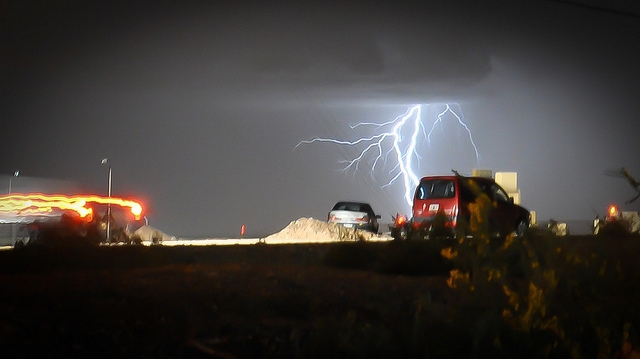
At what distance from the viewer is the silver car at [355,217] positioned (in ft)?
113

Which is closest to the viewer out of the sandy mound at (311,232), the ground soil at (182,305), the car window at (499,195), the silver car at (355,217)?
the ground soil at (182,305)

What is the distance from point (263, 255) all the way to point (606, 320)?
918 cm

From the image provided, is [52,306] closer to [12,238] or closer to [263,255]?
[263,255]

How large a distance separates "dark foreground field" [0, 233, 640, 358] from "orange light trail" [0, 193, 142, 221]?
Answer: 14595 mm

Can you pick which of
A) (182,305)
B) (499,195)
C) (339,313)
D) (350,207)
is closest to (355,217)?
(350,207)

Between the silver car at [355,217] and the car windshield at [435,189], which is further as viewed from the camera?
the silver car at [355,217]

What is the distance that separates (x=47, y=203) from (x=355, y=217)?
1226 cm

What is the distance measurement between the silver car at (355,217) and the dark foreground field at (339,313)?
22627 mm

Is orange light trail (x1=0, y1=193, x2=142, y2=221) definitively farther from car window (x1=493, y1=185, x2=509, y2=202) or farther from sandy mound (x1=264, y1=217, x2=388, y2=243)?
car window (x1=493, y1=185, x2=509, y2=202)

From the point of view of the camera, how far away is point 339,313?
9328 millimetres

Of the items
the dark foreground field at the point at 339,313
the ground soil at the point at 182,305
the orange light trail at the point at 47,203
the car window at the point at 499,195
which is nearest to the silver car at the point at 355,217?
the orange light trail at the point at 47,203

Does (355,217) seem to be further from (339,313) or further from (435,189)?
(339,313)

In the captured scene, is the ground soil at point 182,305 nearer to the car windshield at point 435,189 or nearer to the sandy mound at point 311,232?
the car windshield at point 435,189

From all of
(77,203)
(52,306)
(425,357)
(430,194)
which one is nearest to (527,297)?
(425,357)
